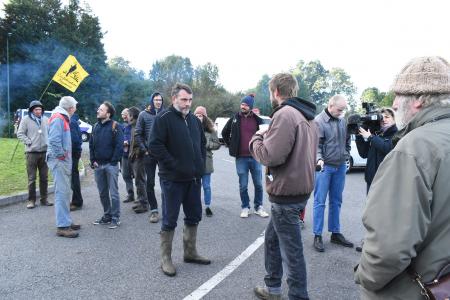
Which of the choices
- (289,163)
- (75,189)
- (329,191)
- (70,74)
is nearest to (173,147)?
(289,163)

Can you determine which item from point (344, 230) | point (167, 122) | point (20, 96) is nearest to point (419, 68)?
point (167, 122)

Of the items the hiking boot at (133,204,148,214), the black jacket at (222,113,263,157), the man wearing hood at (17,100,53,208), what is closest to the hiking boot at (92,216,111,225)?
the hiking boot at (133,204,148,214)

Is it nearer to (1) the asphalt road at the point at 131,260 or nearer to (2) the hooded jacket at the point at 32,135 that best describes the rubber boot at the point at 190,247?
(1) the asphalt road at the point at 131,260

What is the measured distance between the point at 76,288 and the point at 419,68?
363cm

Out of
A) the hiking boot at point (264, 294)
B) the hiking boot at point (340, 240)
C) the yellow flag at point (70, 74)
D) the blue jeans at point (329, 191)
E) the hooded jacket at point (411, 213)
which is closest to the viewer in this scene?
the hooded jacket at point (411, 213)

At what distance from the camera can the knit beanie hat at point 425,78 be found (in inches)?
69.5

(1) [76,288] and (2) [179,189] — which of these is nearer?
(1) [76,288]

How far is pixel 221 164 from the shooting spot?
14773 millimetres

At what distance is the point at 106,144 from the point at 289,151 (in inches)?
151

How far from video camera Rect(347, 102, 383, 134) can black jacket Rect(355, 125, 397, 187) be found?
0.70ft

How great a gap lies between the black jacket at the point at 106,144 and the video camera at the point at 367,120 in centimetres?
366

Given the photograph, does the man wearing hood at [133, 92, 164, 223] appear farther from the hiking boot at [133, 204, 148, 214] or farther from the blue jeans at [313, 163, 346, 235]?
the blue jeans at [313, 163, 346, 235]

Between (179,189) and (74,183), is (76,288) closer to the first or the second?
(179,189)

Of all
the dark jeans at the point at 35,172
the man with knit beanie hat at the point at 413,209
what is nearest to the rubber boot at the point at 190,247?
the man with knit beanie hat at the point at 413,209
